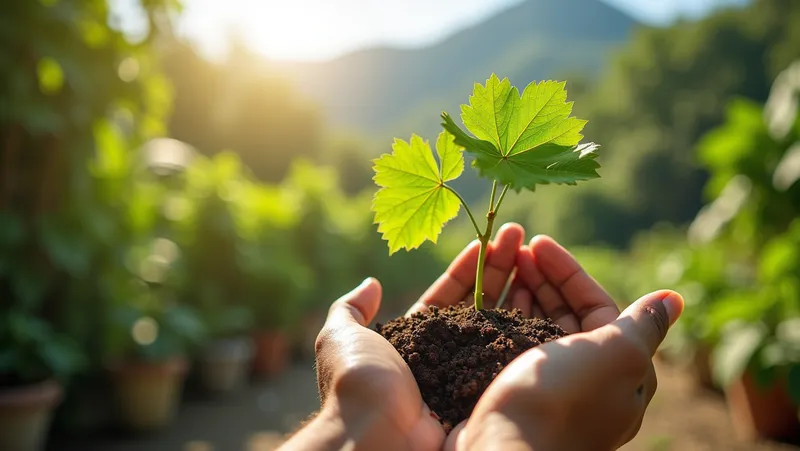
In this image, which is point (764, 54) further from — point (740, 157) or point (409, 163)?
point (409, 163)

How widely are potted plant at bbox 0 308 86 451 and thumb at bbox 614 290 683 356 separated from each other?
13.9ft

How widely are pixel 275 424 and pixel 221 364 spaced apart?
1223mm

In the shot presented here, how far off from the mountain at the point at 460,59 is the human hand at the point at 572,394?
5568 cm

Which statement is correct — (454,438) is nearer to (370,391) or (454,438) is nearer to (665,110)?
(370,391)

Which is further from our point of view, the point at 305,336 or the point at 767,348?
the point at 305,336

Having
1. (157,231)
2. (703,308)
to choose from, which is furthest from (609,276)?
(157,231)

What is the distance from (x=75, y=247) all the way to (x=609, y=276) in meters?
17.4

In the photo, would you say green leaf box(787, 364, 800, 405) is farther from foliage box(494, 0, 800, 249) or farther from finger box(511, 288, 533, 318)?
foliage box(494, 0, 800, 249)

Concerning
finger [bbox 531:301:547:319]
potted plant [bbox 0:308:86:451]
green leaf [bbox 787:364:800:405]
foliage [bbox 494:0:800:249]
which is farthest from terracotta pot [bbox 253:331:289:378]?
foliage [bbox 494:0:800:249]

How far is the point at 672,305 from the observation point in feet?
4.66

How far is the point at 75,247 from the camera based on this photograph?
484 centimetres

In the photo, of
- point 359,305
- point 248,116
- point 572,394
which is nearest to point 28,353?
point 359,305

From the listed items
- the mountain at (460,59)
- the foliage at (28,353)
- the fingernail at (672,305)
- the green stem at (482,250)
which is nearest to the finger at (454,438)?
the green stem at (482,250)

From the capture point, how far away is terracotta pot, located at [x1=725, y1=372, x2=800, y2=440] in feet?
16.9
